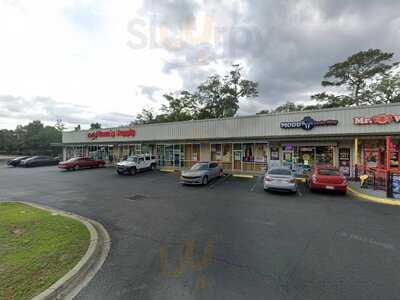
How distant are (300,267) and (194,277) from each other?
2218mm

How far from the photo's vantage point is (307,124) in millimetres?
16375

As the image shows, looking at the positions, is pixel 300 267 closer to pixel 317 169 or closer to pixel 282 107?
pixel 317 169

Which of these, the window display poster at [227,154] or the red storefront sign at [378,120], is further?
the window display poster at [227,154]

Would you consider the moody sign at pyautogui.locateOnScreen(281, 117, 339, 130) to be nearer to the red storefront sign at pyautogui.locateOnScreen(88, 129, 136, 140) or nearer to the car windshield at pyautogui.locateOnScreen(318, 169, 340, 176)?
the car windshield at pyautogui.locateOnScreen(318, 169, 340, 176)

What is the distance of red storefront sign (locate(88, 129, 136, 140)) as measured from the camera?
2693 centimetres

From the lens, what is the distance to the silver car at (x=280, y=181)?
11.5m

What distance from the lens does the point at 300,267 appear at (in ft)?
A: 14.2

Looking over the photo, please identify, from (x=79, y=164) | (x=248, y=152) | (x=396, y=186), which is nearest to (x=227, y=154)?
(x=248, y=152)

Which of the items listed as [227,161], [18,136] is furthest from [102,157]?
[18,136]

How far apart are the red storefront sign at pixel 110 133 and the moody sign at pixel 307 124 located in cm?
1820

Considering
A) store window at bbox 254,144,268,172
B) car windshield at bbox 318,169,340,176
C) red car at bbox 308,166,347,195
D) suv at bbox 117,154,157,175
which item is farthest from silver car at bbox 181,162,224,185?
suv at bbox 117,154,157,175

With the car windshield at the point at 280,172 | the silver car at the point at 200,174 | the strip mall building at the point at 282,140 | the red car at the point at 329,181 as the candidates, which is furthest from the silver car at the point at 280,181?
the strip mall building at the point at 282,140

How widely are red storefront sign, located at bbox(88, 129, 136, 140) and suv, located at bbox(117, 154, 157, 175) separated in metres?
4.99

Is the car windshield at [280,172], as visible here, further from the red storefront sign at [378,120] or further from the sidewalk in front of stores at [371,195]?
the red storefront sign at [378,120]
